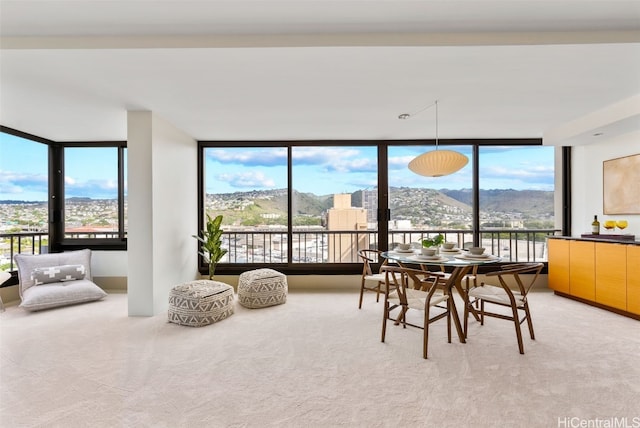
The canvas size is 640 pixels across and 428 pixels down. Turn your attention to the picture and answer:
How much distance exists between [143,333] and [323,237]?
3034 millimetres

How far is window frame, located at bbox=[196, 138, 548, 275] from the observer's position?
4.79m

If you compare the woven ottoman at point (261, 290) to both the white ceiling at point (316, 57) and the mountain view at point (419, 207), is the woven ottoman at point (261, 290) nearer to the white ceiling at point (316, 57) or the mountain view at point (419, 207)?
the mountain view at point (419, 207)

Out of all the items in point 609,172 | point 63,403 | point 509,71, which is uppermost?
point 509,71

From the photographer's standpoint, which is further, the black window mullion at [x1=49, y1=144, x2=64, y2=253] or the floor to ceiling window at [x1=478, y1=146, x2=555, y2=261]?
the floor to ceiling window at [x1=478, y1=146, x2=555, y2=261]

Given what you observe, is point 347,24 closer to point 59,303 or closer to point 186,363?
point 186,363

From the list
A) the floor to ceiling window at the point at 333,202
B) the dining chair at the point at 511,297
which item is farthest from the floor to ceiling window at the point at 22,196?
the dining chair at the point at 511,297

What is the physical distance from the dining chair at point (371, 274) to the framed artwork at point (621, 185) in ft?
10.8

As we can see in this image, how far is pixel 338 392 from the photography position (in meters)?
1.99

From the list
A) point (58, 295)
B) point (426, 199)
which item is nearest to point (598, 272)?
point (426, 199)

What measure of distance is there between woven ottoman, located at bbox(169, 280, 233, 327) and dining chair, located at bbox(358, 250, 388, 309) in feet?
5.63

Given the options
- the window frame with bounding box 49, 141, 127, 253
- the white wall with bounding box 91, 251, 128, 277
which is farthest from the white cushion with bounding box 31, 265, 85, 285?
the window frame with bounding box 49, 141, 127, 253

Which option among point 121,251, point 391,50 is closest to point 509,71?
point 391,50

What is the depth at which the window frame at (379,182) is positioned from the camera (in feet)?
15.7

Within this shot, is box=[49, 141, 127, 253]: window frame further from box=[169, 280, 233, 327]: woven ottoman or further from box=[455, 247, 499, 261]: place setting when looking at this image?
box=[455, 247, 499, 261]: place setting
